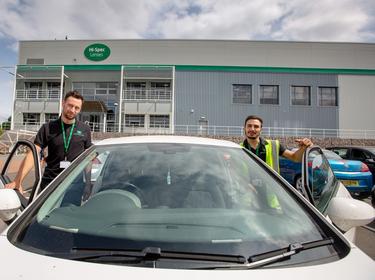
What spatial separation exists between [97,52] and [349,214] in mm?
34268

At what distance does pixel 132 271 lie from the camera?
125 cm

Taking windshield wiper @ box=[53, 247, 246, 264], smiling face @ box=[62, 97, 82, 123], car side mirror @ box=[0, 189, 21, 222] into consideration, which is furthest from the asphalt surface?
car side mirror @ box=[0, 189, 21, 222]

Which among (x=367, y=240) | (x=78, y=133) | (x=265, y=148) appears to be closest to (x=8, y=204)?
(x=78, y=133)

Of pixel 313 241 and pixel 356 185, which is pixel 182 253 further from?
pixel 356 185

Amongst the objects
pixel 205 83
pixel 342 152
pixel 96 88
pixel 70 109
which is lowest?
pixel 342 152

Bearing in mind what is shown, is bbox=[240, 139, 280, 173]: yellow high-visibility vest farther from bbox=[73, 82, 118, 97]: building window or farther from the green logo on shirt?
bbox=[73, 82, 118, 97]: building window

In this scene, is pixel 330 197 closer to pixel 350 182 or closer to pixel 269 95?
pixel 350 182

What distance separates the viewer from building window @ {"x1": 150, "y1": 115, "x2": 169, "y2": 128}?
31842 mm

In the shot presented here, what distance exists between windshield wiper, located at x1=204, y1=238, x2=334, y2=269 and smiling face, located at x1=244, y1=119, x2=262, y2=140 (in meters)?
2.68

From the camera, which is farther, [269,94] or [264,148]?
[269,94]

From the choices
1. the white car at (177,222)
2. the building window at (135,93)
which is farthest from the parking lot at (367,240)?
the building window at (135,93)

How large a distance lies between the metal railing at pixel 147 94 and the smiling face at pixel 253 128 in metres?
28.0

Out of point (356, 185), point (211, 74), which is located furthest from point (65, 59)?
point (356, 185)

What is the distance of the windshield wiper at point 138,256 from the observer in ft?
4.39
